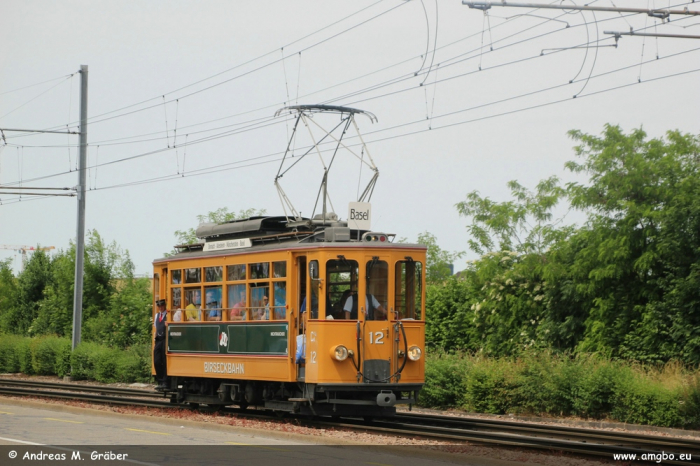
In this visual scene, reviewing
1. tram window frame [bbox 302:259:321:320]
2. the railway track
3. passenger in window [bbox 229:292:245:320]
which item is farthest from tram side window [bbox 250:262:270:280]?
the railway track

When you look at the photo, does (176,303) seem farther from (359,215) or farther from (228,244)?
(359,215)

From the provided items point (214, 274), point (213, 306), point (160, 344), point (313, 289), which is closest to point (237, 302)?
point (213, 306)

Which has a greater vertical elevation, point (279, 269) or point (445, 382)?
point (279, 269)

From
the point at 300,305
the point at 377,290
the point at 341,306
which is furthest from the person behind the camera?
the point at 300,305

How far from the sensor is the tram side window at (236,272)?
54.8 feet

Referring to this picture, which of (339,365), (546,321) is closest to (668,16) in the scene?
(339,365)

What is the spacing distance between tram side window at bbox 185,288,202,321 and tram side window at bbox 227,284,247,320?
112 centimetres

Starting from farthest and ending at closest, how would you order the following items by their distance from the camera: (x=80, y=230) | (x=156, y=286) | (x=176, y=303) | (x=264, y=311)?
(x=80, y=230) < (x=156, y=286) < (x=176, y=303) < (x=264, y=311)

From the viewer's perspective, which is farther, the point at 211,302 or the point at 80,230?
the point at 80,230

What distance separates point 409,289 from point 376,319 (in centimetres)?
80

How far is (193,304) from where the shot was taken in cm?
1814

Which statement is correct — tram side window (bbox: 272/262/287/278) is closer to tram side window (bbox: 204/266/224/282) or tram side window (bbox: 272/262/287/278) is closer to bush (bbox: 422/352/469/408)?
tram side window (bbox: 204/266/224/282)

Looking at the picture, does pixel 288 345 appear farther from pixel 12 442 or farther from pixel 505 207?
pixel 505 207

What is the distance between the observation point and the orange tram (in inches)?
596
